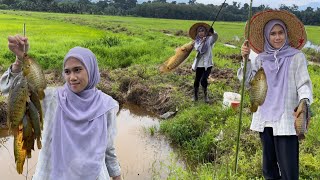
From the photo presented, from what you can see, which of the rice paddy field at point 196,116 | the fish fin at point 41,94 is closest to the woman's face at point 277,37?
the rice paddy field at point 196,116

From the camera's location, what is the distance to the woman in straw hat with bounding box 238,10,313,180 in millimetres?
2990

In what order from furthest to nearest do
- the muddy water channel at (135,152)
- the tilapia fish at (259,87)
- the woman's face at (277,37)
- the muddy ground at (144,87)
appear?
the muddy ground at (144,87)
the muddy water channel at (135,152)
the woman's face at (277,37)
the tilapia fish at (259,87)

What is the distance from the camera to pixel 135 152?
6.53 meters

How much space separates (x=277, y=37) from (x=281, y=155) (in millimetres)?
940

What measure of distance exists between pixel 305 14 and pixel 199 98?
33.7 metres

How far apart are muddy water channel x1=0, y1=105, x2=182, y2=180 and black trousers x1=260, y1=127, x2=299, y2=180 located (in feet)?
5.91

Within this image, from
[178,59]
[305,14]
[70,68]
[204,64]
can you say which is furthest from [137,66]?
[305,14]

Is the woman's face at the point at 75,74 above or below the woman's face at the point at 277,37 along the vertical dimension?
below

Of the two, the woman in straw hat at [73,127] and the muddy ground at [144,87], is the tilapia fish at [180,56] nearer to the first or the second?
the woman in straw hat at [73,127]

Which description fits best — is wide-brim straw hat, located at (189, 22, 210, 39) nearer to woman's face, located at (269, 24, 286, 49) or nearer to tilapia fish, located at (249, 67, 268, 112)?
woman's face, located at (269, 24, 286, 49)

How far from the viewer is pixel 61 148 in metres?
2.07

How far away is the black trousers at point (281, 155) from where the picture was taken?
118 inches

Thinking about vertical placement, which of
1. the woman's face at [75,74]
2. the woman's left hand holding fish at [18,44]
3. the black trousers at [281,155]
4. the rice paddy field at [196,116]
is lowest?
the rice paddy field at [196,116]

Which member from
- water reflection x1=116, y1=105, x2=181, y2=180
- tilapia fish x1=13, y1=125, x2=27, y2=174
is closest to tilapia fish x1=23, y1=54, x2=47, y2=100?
tilapia fish x1=13, y1=125, x2=27, y2=174
